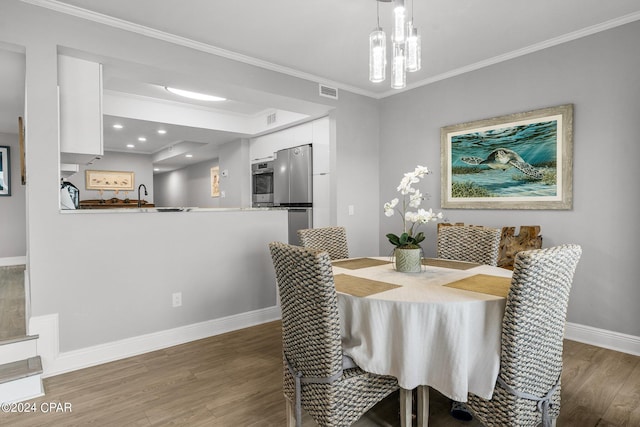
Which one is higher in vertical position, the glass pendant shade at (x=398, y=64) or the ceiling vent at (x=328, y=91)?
the ceiling vent at (x=328, y=91)

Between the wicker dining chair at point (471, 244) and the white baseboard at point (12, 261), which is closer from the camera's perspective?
the wicker dining chair at point (471, 244)

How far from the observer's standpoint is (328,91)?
4.04 metres

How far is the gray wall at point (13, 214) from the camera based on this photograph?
656 cm

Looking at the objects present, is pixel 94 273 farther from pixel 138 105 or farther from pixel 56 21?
pixel 138 105

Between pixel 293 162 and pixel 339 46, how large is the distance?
1968mm

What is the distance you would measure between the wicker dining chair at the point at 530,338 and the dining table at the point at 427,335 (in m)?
0.06

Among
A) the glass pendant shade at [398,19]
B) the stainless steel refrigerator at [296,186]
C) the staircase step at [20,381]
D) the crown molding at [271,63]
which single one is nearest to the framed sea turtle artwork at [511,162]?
the crown molding at [271,63]

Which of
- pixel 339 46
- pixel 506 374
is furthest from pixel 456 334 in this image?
pixel 339 46

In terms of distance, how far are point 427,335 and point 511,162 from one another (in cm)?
244

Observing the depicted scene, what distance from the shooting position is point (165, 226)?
2.98 meters

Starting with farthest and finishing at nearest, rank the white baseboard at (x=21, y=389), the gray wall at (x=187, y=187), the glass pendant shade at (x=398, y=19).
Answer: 1. the gray wall at (x=187, y=187)
2. the white baseboard at (x=21, y=389)
3. the glass pendant shade at (x=398, y=19)

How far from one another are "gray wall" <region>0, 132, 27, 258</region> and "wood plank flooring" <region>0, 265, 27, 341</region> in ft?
3.00

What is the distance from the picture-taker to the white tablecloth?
4.90 feet

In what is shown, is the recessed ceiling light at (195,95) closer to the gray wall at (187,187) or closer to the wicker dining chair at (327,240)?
the wicker dining chair at (327,240)
